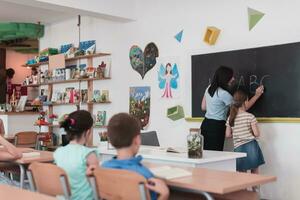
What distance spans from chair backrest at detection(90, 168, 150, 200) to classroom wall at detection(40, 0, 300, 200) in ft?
9.56

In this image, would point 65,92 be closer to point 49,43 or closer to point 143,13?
point 49,43

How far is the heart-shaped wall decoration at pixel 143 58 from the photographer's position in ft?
20.4

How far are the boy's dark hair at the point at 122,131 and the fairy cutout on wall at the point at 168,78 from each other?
350 cm

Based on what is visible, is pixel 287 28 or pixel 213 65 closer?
pixel 287 28

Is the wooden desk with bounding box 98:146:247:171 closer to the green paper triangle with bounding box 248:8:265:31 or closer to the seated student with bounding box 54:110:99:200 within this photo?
the seated student with bounding box 54:110:99:200

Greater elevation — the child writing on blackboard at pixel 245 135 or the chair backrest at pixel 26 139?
the child writing on blackboard at pixel 245 135

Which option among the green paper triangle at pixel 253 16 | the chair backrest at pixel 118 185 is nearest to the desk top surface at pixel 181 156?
the chair backrest at pixel 118 185

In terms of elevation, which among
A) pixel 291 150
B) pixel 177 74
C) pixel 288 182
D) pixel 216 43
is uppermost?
pixel 216 43

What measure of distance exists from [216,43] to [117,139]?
3286 millimetres

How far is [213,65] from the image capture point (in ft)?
17.7

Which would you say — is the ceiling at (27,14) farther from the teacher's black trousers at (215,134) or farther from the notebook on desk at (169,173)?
the notebook on desk at (169,173)

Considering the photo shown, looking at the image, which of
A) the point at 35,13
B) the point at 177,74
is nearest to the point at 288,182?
the point at 177,74

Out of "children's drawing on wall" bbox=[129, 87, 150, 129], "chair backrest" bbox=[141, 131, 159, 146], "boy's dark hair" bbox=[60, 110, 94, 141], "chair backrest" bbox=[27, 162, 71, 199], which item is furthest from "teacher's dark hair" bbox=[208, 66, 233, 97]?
"chair backrest" bbox=[27, 162, 71, 199]

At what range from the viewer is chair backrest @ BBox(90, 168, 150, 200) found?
6.88 feet
